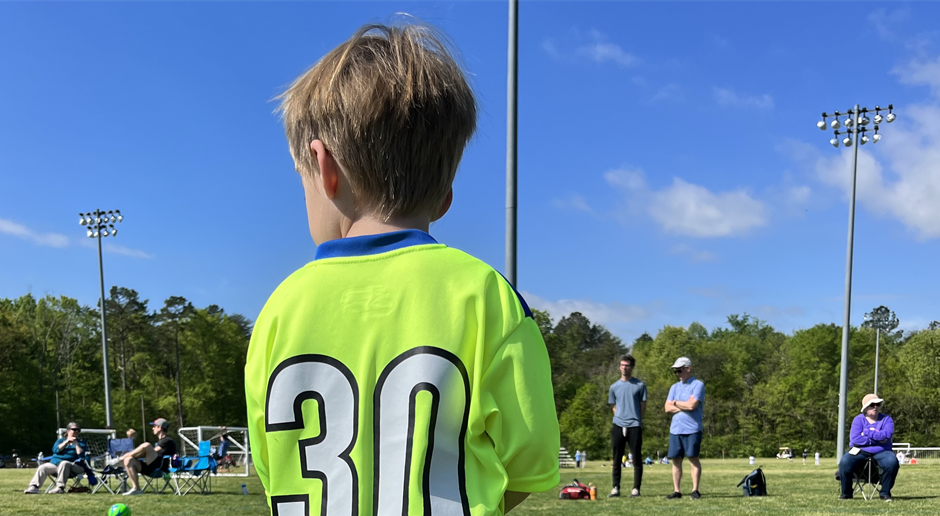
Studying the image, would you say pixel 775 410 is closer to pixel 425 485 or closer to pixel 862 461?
pixel 862 461

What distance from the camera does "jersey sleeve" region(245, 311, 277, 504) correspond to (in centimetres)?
131

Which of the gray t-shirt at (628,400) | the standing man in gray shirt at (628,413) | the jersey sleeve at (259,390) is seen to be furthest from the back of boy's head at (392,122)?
the gray t-shirt at (628,400)

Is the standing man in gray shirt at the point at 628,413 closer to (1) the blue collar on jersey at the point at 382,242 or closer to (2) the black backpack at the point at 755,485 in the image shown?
(2) the black backpack at the point at 755,485

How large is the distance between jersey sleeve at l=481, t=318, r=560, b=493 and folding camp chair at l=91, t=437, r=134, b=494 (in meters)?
14.7

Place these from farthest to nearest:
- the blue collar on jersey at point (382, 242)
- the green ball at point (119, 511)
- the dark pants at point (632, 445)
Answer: the dark pants at point (632, 445), the green ball at point (119, 511), the blue collar on jersey at point (382, 242)

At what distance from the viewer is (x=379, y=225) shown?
52.6 inches

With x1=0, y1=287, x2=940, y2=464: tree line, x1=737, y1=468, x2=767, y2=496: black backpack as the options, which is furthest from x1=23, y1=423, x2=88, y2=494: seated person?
x1=0, y1=287, x2=940, y2=464: tree line

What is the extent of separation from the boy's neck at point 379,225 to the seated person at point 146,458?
44.3ft

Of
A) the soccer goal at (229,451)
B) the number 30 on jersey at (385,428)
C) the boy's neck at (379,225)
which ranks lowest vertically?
the soccer goal at (229,451)

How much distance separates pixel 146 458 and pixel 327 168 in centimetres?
1451

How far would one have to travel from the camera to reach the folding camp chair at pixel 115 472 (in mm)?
13969

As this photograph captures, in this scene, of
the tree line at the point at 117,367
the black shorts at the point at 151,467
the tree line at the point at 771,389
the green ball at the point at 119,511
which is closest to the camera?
the green ball at the point at 119,511

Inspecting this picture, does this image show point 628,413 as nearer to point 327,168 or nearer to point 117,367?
point 327,168

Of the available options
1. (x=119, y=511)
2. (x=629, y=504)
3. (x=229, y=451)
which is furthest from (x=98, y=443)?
(x=629, y=504)
